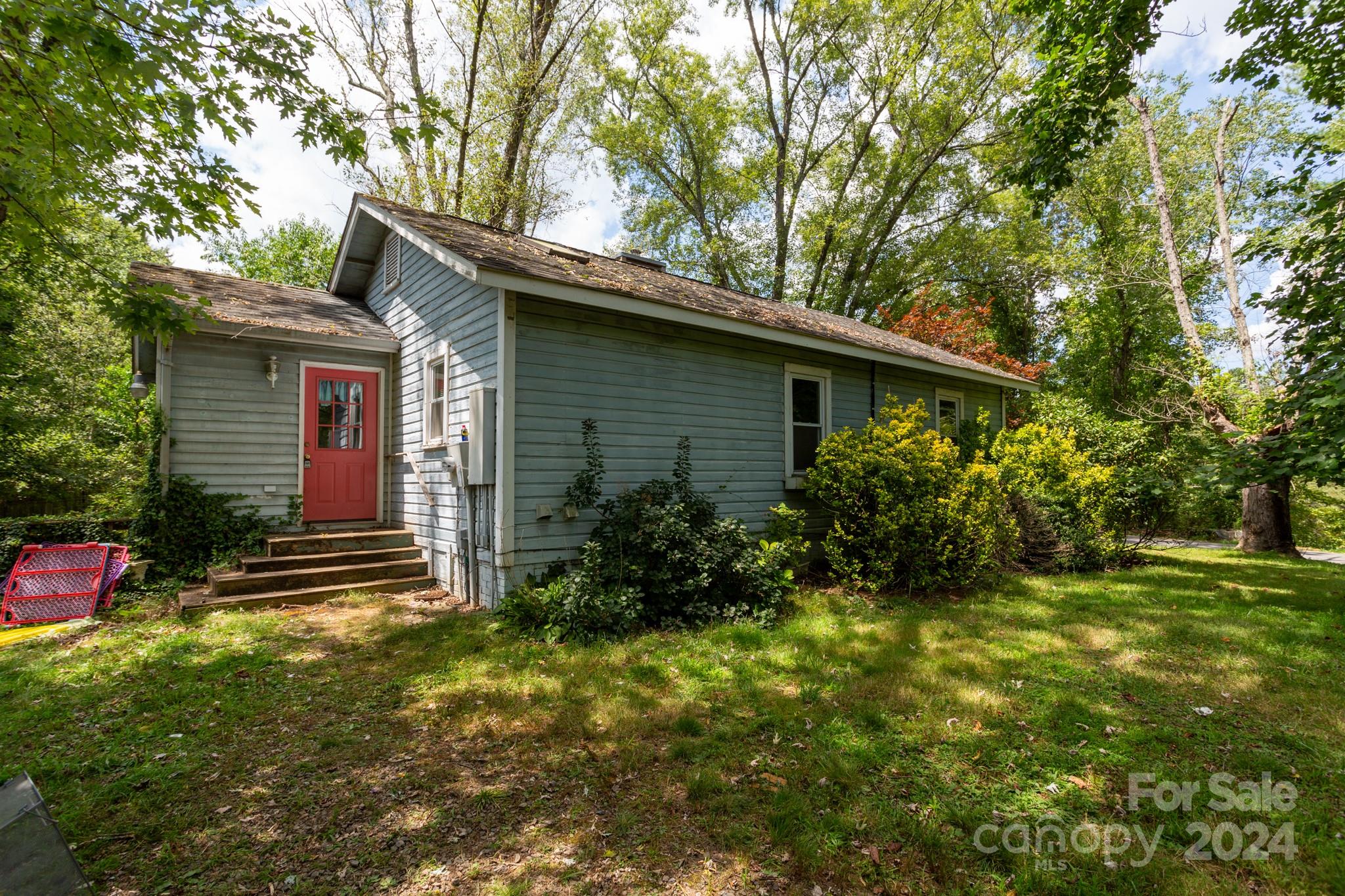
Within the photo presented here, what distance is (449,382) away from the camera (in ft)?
22.5

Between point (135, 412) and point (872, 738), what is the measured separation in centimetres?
1821

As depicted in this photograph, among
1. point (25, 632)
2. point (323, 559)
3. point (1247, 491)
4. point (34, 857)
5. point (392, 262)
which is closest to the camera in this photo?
point (34, 857)

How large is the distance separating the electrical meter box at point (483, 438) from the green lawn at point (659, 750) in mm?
1465

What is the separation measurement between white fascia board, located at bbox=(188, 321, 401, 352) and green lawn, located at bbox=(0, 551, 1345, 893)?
11.8 feet

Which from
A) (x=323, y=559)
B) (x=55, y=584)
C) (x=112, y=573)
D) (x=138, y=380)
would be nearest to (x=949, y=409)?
(x=323, y=559)

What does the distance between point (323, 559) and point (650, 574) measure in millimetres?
4149

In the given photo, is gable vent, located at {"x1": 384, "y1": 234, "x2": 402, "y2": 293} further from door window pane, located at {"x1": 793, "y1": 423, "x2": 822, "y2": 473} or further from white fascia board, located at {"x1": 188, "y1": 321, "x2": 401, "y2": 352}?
door window pane, located at {"x1": 793, "y1": 423, "x2": 822, "y2": 473}

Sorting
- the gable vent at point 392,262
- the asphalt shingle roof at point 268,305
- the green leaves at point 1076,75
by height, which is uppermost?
the green leaves at point 1076,75

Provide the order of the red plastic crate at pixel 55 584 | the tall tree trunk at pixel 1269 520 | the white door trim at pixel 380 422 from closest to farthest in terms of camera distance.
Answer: the red plastic crate at pixel 55 584 < the white door trim at pixel 380 422 < the tall tree trunk at pixel 1269 520

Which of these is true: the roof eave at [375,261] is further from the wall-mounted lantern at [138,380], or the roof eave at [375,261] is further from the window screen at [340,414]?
the wall-mounted lantern at [138,380]

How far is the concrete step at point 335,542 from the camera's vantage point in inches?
275

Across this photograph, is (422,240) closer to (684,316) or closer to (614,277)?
(614,277)

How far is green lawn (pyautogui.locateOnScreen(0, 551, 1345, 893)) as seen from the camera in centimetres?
235

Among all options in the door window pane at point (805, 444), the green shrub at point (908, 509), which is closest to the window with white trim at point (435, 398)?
the green shrub at point (908, 509)
